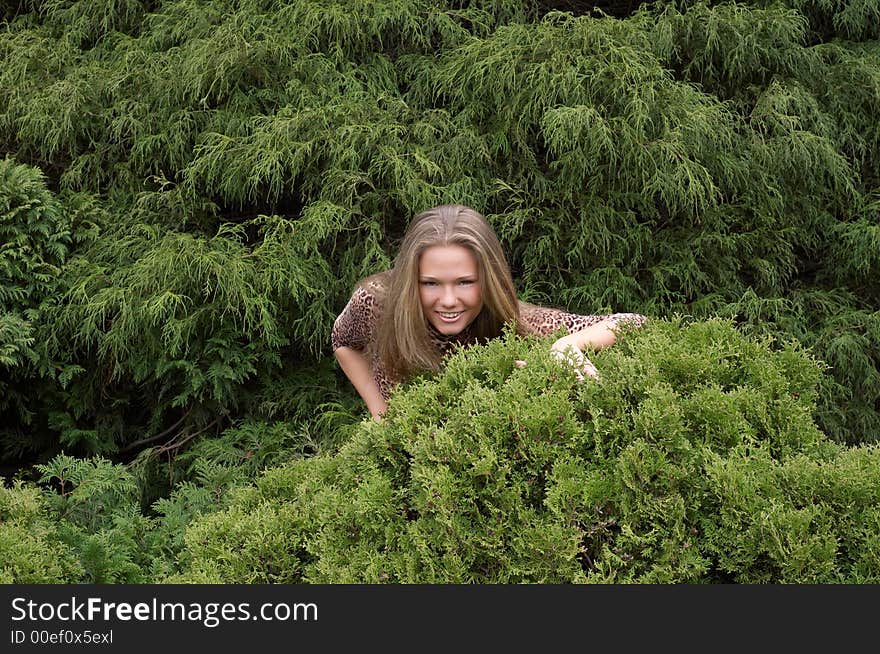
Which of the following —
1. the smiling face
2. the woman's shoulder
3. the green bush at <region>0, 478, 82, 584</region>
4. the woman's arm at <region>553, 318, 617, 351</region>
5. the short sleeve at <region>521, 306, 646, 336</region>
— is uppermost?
the woman's arm at <region>553, 318, 617, 351</region>

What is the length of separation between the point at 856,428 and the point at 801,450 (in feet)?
8.58

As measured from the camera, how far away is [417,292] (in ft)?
10.6

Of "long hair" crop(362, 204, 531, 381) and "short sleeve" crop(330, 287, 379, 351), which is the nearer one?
"long hair" crop(362, 204, 531, 381)

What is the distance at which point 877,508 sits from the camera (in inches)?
A: 80.9

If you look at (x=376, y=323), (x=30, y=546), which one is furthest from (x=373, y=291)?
(x=30, y=546)

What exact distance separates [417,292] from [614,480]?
1.30 m

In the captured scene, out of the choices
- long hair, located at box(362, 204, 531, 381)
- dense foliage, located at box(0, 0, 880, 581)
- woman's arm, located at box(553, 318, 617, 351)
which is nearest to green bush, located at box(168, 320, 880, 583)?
woman's arm, located at box(553, 318, 617, 351)

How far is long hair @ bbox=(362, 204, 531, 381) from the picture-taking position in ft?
10.3

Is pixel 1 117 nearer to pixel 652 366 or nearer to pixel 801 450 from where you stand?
pixel 652 366

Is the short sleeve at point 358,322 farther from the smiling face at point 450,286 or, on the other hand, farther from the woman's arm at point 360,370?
the smiling face at point 450,286

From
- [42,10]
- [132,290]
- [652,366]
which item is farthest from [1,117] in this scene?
[652,366]

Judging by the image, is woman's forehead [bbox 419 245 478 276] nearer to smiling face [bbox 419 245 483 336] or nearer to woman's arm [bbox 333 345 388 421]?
smiling face [bbox 419 245 483 336]

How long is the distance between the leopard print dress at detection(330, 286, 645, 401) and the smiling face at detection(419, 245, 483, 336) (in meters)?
0.09

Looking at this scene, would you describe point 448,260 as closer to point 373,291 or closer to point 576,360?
point 373,291
